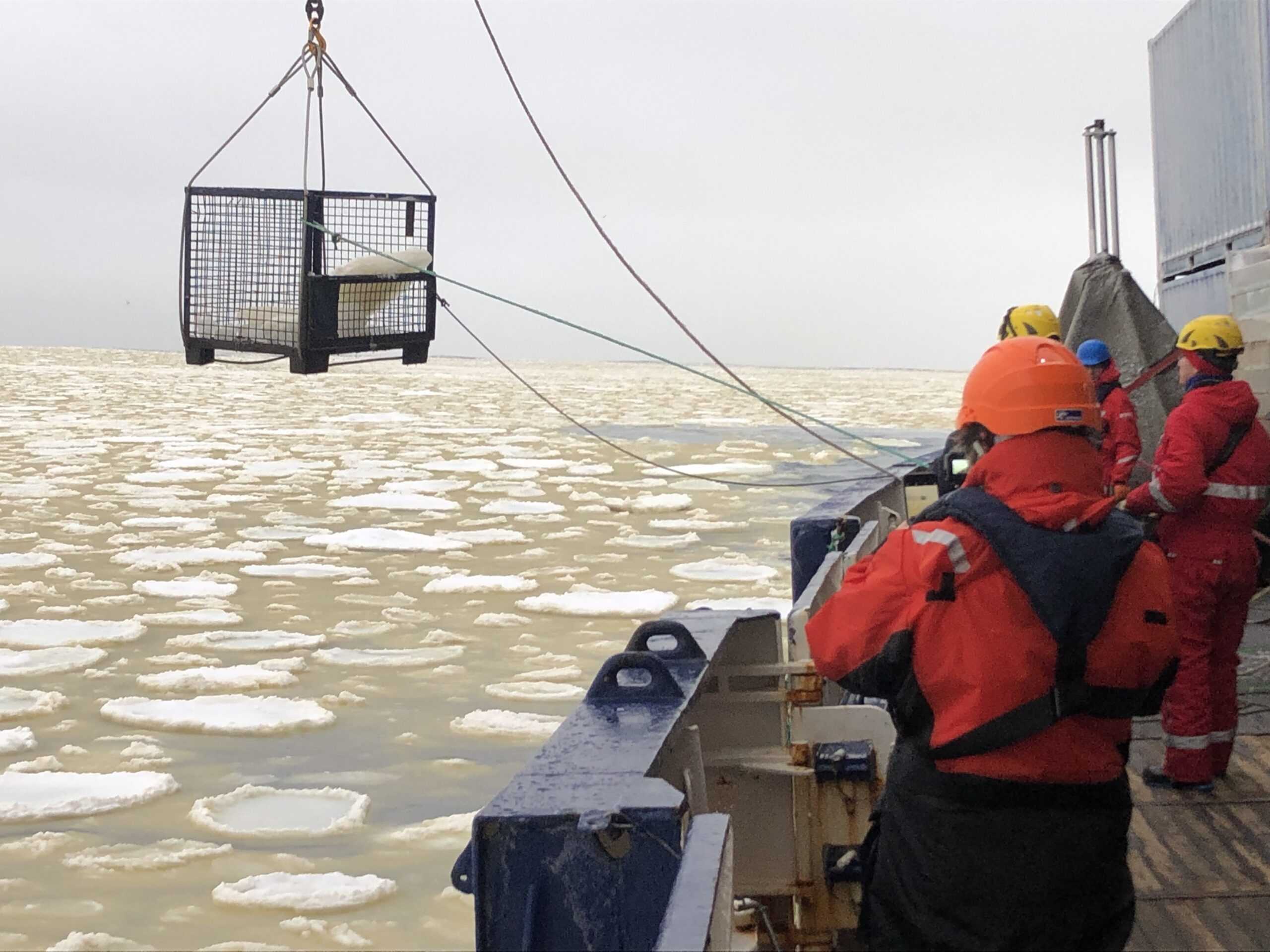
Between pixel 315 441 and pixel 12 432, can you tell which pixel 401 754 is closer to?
pixel 315 441

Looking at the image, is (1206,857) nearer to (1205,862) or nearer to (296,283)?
(1205,862)

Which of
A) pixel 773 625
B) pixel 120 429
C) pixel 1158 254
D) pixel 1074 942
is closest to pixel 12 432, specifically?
pixel 120 429

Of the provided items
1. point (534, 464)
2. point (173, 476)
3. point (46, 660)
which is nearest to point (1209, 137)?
point (534, 464)

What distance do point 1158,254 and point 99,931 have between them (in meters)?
9.29

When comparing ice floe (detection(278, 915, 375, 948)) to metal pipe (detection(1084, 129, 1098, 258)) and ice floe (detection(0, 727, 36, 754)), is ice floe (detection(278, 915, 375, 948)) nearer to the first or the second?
ice floe (detection(0, 727, 36, 754))

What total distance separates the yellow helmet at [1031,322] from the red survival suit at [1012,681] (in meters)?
2.83

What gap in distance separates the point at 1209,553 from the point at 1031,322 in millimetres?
1214

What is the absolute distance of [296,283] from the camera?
6.01 meters

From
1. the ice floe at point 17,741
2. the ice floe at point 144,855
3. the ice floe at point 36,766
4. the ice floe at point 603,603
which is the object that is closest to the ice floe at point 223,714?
the ice floe at point 17,741

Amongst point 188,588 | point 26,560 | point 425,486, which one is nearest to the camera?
point 188,588

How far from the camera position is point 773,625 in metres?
3.11

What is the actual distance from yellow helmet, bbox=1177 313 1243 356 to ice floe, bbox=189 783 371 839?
283 cm

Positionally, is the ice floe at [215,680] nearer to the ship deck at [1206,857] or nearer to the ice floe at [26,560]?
the ice floe at [26,560]

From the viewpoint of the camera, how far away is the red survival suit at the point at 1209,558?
390 cm
